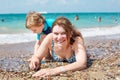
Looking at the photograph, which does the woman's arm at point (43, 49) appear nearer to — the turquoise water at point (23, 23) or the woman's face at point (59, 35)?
Answer: the woman's face at point (59, 35)

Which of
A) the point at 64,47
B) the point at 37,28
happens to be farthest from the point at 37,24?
the point at 64,47

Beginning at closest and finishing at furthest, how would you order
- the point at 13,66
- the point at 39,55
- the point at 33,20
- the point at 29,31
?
1. the point at 39,55
2. the point at 33,20
3. the point at 13,66
4. the point at 29,31

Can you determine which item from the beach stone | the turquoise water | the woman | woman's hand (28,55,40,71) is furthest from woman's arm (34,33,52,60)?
the turquoise water

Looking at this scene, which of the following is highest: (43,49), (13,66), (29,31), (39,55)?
(43,49)

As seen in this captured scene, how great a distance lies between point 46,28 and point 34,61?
46.9 inches

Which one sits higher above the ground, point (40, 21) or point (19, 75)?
point (40, 21)

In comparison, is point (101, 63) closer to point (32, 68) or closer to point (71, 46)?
point (71, 46)

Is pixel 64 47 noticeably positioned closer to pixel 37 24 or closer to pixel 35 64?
pixel 35 64

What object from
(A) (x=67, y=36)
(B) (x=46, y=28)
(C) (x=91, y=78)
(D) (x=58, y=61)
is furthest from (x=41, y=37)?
(C) (x=91, y=78)

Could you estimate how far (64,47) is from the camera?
20.8ft

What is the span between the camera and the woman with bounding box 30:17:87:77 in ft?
19.8

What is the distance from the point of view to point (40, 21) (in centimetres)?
682

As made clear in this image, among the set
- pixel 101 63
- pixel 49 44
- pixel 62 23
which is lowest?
pixel 101 63

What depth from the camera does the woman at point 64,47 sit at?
604 cm
